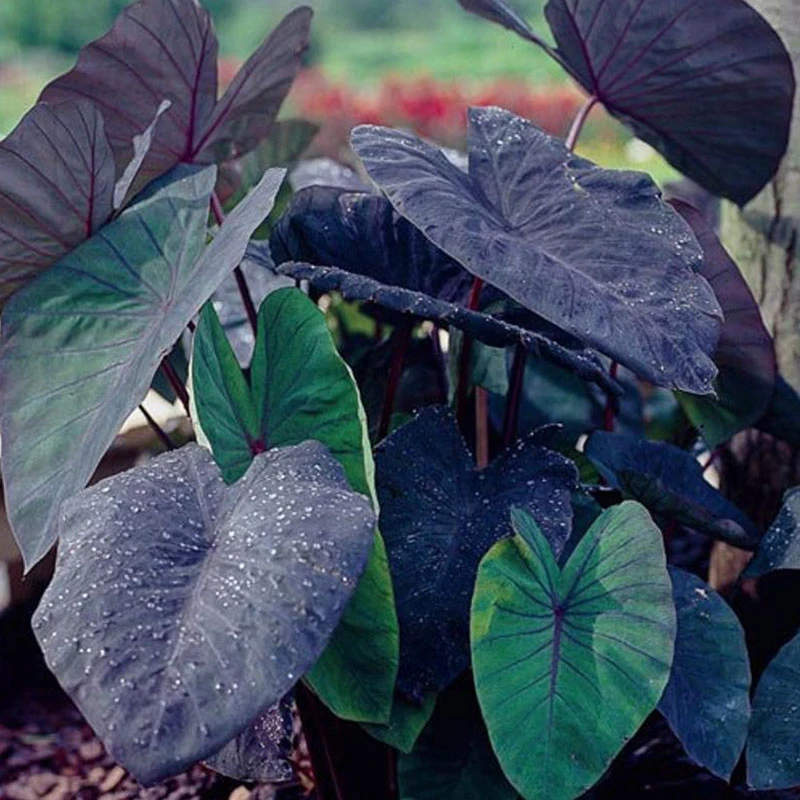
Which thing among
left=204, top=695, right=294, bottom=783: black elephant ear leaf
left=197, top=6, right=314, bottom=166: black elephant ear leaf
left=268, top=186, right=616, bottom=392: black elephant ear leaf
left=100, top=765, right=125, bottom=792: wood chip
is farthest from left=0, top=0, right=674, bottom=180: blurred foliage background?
left=204, top=695, right=294, bottom=783: black elephant ear leaf

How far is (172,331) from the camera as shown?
40.7 inches

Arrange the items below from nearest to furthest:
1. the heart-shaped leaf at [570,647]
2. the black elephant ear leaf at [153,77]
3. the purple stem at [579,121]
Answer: the heart-shaped leaf at [570,647]
the black elephant ear leaf at [153,77]
the purple stem at [579,121]

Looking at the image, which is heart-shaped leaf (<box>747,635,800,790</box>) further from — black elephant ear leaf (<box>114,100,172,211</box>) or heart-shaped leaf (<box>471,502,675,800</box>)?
black elephant ear leaf (<box>114,100,172,211</box>)

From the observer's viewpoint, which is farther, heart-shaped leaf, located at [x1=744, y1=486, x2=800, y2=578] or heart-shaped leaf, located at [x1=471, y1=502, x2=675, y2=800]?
heart-shaped leaf, located at [x1=744, y1=486, x2=800, y2=578]

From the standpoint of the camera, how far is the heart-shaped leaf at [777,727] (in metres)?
1.08

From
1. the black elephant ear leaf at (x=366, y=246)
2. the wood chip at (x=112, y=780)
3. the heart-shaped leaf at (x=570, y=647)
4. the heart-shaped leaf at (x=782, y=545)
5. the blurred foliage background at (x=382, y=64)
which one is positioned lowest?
the blurred foliage background at (x=382, y=64)

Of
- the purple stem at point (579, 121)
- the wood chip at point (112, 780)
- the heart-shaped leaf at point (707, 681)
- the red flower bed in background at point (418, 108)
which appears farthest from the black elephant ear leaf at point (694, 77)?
the red flower bed in background at point (418, 108)

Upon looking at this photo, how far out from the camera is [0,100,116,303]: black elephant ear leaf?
1176 mm

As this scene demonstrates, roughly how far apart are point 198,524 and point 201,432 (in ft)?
0.33

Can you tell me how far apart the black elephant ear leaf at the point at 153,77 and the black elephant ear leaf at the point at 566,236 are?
0.29 metres

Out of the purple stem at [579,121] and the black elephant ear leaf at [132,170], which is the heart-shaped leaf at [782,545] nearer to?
the purple stem at [579,121]

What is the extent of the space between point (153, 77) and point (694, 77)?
593 mm

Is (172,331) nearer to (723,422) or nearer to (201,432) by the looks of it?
(201,432)

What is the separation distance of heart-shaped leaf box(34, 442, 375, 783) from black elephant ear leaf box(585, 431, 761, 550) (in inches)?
14.8
